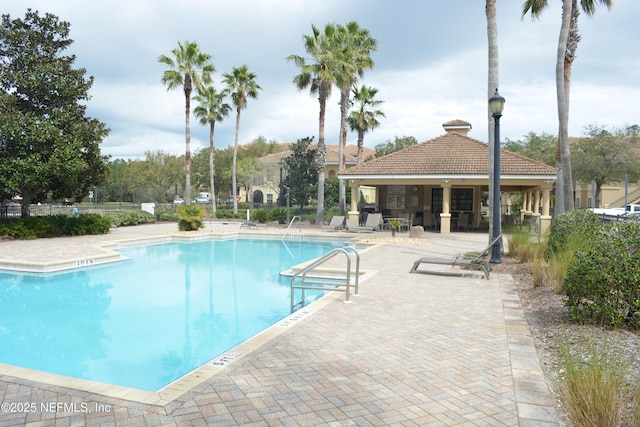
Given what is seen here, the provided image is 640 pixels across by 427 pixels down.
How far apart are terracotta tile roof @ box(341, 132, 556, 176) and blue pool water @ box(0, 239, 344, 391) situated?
33.2ft

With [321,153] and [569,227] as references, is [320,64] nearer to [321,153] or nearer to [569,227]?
[321,153]

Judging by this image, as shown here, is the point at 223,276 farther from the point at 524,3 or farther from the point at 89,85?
the point at 524,3

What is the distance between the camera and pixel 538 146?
159 feet

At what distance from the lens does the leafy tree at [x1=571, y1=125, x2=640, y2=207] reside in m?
36.2

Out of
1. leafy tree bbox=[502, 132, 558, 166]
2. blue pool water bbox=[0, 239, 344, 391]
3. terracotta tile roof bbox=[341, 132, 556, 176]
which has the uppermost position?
leafy tree bbox=[502, 132, 558, 166]

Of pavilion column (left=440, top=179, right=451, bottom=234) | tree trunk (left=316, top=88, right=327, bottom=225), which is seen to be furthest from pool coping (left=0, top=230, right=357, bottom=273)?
tree trunk (left=316, top=88, right=327, bottom=225)

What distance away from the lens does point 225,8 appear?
12281 mm

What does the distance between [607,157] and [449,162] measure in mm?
21772

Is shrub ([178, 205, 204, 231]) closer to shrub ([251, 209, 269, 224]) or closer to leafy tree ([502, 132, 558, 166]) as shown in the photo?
shrub ([251, 209, 269, 224])

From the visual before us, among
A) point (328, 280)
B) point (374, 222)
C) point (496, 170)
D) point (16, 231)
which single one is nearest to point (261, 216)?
point (374, 222)

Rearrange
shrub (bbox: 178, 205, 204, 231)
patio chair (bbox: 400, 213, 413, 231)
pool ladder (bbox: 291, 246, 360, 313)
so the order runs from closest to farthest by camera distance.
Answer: pool ladder (bbox: 291, 246, 360, 313) < shrub (bbox: 178, 205, 204, 231) < patio chair (bbox: 400, 213, 413, 231)

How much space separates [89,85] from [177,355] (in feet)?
58.2

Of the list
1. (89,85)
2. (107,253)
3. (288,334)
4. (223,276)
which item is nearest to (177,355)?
(288,334)

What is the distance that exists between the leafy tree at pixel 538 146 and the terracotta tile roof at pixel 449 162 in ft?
76.4
